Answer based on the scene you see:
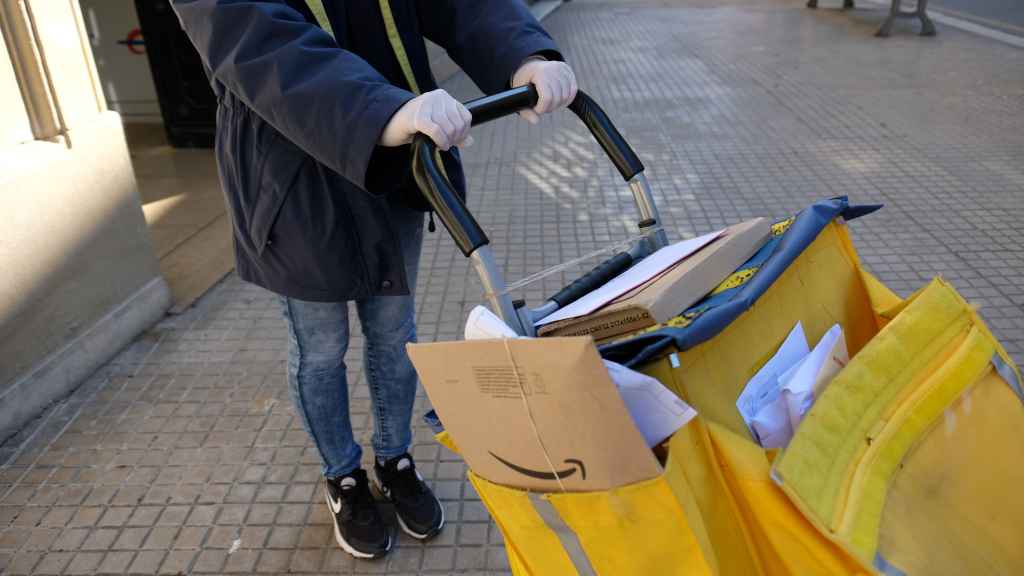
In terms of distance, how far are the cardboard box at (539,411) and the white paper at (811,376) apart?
0.98ft

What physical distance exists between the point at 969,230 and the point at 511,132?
351cm

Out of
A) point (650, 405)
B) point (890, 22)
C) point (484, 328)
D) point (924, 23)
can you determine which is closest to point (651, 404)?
point (650, 405)

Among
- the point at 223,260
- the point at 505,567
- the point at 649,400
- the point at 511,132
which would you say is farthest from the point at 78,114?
the point at 511,132

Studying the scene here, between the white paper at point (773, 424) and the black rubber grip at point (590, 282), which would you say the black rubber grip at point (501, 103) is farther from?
the white paper at point (773, 424)

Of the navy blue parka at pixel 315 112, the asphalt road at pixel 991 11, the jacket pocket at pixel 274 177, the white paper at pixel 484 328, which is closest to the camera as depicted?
the white paper at pixel 484 328

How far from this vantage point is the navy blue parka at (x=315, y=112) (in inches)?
54.5

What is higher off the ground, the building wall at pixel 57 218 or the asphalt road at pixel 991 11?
the building wall at pixel 57 218

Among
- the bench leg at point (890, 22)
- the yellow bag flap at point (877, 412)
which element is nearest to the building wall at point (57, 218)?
the yellow bag flap at point (877, 412)

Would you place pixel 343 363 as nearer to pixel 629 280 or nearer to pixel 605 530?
pixel 629 280

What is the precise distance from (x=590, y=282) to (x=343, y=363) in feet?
3.03

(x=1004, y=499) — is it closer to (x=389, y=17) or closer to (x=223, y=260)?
(x=389, y=17)

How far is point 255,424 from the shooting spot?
2.89 meters

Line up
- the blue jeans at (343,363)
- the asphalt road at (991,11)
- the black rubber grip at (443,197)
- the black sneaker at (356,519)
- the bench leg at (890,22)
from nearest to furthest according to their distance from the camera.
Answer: the black rubber grip at (443,197) → the blue jeans at (343,363) → the black sneaker at (356,519) → the bench leg at (890,22) → the asphalt road at (991,11)

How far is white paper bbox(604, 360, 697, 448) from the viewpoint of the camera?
104cm
